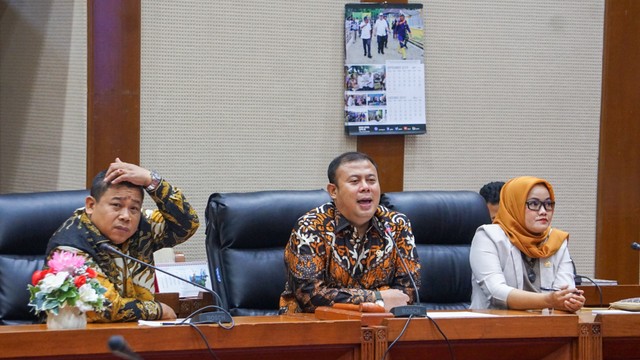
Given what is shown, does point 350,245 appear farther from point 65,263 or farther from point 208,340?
point 65,263

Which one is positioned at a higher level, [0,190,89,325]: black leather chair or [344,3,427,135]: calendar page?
[344,3,427,135]: calendar page

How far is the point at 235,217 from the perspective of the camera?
A: 3.81 m

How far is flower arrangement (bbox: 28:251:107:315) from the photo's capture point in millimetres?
2730

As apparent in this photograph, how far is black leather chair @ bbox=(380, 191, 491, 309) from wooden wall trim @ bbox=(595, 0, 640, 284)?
135cm

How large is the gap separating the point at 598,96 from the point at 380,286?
228 centimetres

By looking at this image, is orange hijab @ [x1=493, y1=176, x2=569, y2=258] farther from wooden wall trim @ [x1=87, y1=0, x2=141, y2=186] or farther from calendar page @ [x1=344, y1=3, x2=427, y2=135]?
wooden wall trim @ [x1=87, y1=0, x2=141, y2=186]

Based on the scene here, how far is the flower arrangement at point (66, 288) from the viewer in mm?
2730

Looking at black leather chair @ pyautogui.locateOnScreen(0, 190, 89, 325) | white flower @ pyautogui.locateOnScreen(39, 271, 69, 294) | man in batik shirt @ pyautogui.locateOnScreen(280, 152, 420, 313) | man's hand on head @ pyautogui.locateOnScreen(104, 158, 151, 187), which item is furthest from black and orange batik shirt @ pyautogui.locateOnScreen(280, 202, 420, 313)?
white flower @ pyautogui.locateOnScreen(39, 271, 69, 294)

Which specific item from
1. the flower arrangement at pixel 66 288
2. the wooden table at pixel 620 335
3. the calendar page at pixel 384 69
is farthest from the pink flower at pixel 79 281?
the calendar page at pixel 384 69

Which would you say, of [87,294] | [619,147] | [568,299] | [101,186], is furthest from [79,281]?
[619,147]

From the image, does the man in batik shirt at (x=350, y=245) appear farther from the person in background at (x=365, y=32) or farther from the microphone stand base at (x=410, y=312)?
the person in background at (x=365, y=32)

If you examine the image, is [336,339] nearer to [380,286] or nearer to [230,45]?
[380,286]

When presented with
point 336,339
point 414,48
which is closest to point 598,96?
point 414,48

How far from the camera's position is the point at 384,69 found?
192 inches
